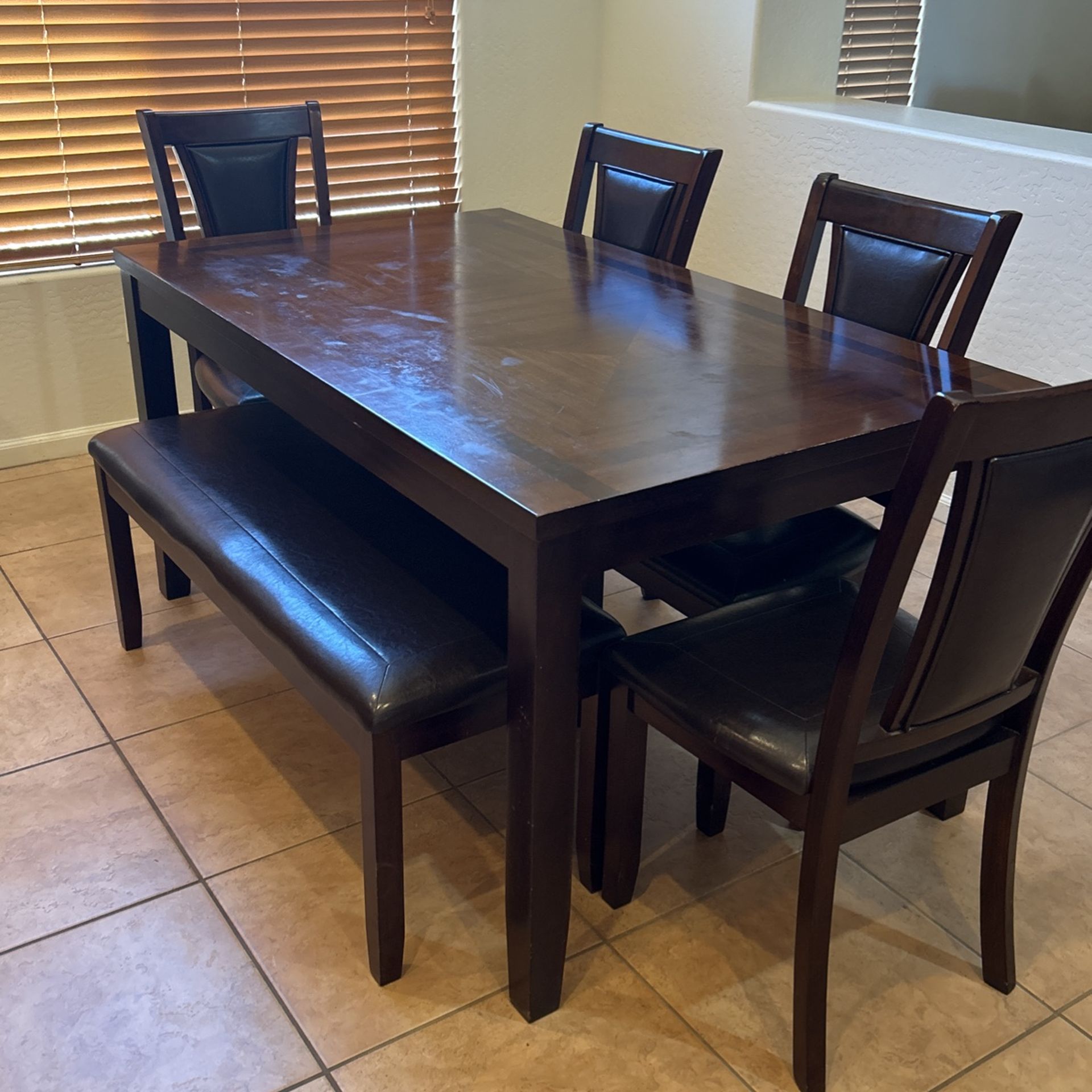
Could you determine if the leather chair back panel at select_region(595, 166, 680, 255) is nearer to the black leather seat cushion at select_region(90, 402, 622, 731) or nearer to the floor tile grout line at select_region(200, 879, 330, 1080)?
the black leather seat cushion at select_region(90, 402, 622, 731)

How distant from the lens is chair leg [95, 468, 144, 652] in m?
2.28

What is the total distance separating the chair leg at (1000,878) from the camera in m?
1.58

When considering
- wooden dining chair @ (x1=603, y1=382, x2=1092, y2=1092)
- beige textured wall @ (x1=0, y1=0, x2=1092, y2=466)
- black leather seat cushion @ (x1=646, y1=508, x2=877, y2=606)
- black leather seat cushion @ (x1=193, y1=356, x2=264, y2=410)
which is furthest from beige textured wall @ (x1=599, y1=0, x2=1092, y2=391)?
black leather seat cushion @ (x1=193, y1=356, x2=264, y2=410)

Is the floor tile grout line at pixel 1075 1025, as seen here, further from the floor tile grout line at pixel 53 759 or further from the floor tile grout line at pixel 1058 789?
the floor tile grout line at pixel 53 759

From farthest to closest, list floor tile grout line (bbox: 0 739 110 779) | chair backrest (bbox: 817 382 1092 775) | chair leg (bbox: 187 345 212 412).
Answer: chair leg (bbox: 187 345 212 412) → floor tile grout line (bbox: 0 739 110 779) → chair backrest (bbox: 817 382 1092 775)

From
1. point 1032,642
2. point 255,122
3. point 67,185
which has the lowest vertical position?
point 1032,642

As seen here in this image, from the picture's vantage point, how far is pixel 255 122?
107 inches

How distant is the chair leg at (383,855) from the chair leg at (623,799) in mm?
302

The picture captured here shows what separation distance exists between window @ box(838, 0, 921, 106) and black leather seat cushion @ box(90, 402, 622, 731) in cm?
316

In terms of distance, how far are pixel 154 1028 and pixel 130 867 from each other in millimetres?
337

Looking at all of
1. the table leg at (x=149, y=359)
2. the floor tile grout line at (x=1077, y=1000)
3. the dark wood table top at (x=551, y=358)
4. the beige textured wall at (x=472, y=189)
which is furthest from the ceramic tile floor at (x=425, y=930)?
the beige textured wall at (x=472, y=189)

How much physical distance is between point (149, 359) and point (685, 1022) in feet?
5.38

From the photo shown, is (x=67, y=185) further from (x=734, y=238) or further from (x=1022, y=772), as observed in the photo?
(x=1022, y=772)

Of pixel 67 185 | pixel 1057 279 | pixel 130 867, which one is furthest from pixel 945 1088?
pixel 67 185
